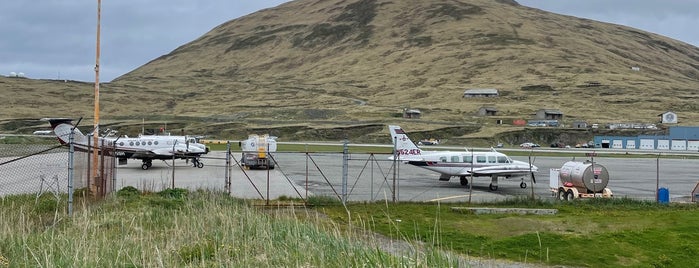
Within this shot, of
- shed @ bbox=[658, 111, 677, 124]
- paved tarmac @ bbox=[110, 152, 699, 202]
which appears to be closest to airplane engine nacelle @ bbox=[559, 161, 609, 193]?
paved tarmac @ bbox=[110, 152, 699, 202]

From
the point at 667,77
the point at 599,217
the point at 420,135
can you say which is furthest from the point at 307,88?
the point at 599,217

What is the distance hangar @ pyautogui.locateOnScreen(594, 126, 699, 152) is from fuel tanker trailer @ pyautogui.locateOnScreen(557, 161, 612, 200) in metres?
82.4

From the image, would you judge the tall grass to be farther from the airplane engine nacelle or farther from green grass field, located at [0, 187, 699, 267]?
the airplane engine nacelle

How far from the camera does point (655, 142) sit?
105 m

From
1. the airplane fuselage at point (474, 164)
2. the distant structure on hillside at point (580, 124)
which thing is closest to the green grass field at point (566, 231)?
the airplane fuselage at point (474, 164)

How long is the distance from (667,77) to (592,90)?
5467cm

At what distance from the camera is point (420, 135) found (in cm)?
10469

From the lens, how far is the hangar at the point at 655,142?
104625 millimetres

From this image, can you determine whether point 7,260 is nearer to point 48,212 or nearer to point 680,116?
point 48,212

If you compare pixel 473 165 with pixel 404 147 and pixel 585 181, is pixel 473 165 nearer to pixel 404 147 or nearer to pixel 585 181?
pixel 404 147

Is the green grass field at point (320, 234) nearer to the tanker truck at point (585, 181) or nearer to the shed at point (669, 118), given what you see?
the tanker truck at point (585, 181)

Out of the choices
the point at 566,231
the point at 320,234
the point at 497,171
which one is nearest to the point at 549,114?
the point at 497,171

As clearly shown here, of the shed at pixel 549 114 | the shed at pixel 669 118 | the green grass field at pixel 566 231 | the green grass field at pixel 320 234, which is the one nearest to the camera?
the green grass field at pixel 320 234

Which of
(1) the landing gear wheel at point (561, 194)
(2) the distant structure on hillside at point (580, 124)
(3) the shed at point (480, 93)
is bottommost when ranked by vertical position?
(1) the landing gear wheel at point (561, 194)
